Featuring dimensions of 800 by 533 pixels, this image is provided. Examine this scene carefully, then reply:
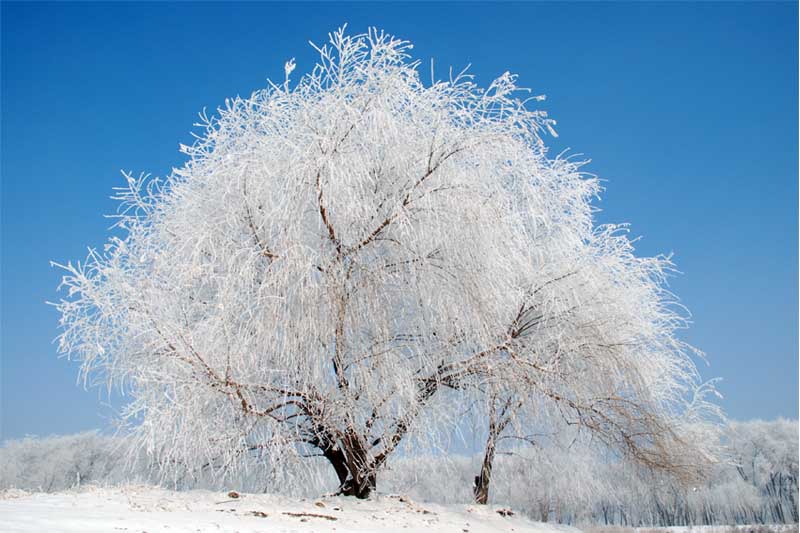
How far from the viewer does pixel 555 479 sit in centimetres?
1130

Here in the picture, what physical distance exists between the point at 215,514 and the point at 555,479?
6.65 meters

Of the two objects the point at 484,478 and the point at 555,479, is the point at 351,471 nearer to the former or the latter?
the point at 484,478

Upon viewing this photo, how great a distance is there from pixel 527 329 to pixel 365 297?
2712 millimetres

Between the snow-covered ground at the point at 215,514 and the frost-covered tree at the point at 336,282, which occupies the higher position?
the frost-covered tree at the point at 336,282

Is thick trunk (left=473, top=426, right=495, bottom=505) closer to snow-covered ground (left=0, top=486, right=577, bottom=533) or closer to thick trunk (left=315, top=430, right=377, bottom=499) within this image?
snow-covered ground (left=0, top=486, right=577, bottom=533)

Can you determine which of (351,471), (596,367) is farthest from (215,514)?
(596,367)

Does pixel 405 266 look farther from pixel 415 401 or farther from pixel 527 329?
pixel 527 329

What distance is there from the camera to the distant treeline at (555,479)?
27.5 feet

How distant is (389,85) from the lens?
7449 mm

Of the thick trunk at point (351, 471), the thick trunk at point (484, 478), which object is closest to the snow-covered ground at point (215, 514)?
the thick trunk at point (351, 471)

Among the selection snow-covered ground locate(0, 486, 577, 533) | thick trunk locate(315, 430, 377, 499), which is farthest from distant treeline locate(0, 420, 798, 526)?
snow-covered ground locate(0, 486, 577, 533)

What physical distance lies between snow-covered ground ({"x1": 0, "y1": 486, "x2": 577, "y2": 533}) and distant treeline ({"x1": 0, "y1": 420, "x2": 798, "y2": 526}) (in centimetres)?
40

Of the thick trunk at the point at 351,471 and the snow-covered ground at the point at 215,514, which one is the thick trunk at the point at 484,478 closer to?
the snow-covered ground at the point at 215,514

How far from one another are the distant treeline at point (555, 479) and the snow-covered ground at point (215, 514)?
15.6 inches
